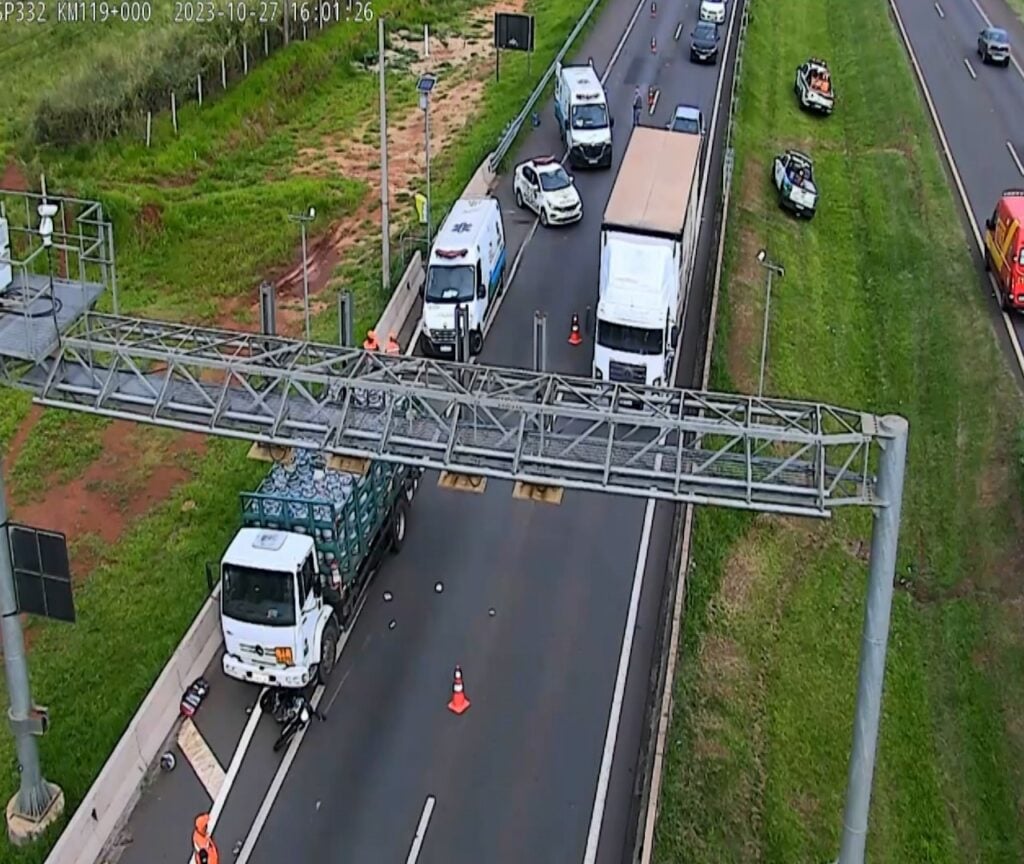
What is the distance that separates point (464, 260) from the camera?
112 feet

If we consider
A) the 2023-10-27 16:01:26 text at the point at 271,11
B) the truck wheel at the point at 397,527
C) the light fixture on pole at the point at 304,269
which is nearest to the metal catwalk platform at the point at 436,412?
the truck wheel at the point at 397,527

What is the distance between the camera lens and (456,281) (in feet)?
111

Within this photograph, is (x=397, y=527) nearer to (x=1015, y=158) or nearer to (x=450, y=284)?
(x=450, y=284)

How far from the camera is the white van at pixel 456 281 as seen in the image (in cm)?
3381

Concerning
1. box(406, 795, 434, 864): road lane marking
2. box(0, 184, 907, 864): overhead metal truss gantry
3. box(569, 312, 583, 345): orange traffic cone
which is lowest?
box(406, 795, 434, 864): road lane marking

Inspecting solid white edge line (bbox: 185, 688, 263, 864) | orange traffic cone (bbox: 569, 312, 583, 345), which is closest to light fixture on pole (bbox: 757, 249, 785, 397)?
orange traffic cone (bbox: 569, 312, 583, 345)

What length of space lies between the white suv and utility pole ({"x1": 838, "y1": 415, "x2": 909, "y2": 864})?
4732 centimetres

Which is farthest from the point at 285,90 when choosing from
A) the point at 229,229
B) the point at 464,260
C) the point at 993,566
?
the point at 993,566

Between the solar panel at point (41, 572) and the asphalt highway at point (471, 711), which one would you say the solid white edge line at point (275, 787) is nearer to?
the asphalt highway at point (471, 711)

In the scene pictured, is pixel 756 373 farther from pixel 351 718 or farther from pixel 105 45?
pixel 105 45

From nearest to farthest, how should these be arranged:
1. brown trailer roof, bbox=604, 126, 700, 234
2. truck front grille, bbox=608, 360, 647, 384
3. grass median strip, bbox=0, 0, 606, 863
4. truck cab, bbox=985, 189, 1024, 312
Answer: grass median strip, bbox=0, 0, 606, 863, truck front grille, bbox=608, 360, 647, 384, brown trailer roof, bbox=604, 126, 700, 234, truck cab, bbox=985, 189, 1024, 312

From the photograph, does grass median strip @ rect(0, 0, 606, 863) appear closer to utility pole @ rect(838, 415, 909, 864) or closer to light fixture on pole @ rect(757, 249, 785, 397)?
light fixture on pole @ rect(757, 249, 785, 397)

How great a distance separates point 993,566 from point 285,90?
1440 inches

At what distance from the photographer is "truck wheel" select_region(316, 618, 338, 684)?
2417 centimetres
